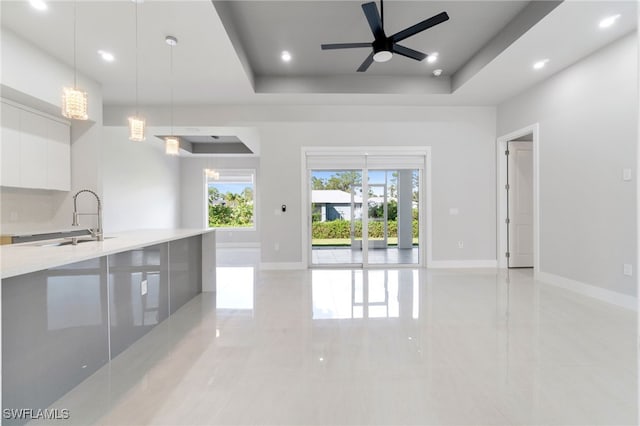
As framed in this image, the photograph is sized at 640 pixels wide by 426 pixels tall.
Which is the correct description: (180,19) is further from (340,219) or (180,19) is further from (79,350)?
(340,219)

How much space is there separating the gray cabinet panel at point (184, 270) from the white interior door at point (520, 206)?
5.56m

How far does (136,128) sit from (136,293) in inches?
73.1

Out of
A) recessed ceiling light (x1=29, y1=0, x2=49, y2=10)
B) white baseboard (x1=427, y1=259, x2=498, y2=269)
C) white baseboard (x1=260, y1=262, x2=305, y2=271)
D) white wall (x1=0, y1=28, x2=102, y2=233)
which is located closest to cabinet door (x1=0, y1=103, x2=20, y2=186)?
white wall (x1=0, y1=28, x2=102, y2=233)

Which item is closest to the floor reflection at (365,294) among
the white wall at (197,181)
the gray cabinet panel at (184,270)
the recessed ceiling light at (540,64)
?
the gray cabinet panel at (184,270)

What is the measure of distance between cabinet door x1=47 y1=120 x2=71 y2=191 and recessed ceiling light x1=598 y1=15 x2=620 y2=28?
7.12 meters

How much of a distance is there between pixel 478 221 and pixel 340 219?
2.71 meters

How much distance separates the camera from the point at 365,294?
3979 mm

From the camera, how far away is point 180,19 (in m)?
2.99

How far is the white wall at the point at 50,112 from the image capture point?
11.2 ft

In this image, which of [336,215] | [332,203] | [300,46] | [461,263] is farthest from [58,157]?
[461,263]

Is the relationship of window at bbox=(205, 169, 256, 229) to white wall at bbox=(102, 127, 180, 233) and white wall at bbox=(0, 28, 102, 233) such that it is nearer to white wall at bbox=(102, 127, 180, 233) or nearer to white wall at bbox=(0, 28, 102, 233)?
white wall at bbox=(102, 127, 180, 233)

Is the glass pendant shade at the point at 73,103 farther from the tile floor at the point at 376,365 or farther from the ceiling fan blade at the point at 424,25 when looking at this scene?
the ceiling fan blade at the point at 424,25

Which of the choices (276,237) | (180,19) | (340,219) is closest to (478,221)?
(340,219)

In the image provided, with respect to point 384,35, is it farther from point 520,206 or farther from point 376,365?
point 520,206
